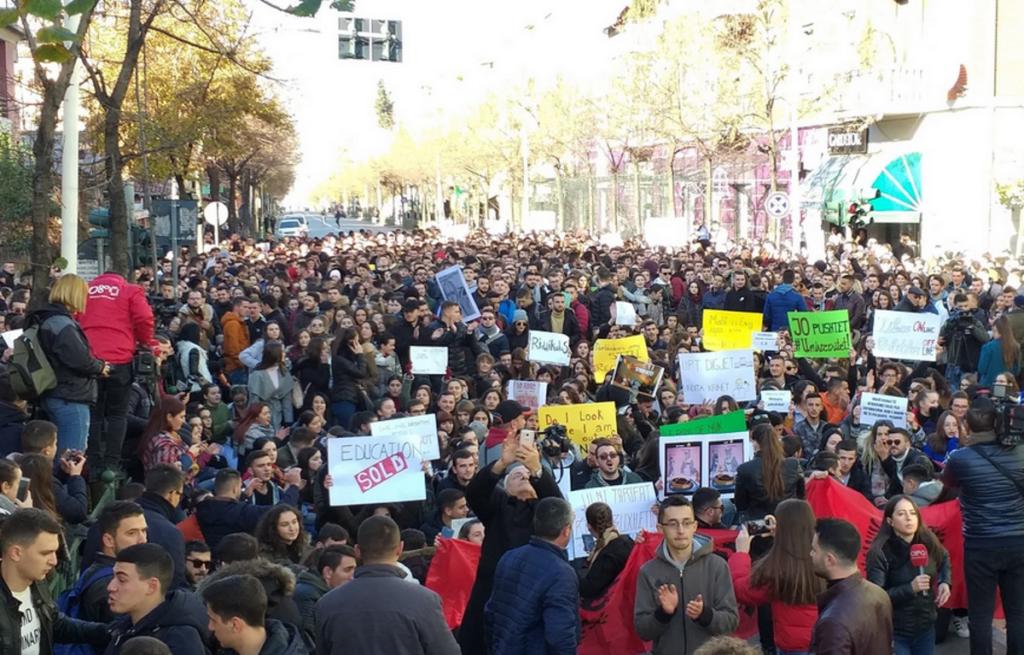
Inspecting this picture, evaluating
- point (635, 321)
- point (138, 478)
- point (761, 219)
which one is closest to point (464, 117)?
point (761, 219)

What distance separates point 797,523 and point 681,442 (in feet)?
10.4

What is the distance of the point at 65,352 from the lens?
980 cm

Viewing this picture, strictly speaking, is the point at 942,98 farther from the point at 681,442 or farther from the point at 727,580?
the point at 727,580

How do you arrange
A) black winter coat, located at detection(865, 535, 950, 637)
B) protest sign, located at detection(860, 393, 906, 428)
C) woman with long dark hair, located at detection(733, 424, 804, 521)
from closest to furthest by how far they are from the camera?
black winter coat, located at detection(865, 535, 950, 637) → woman with long dark hair, located at detection(733, 424, 804, 521) → protest sign, located at detection(860, 393, 906, 428)

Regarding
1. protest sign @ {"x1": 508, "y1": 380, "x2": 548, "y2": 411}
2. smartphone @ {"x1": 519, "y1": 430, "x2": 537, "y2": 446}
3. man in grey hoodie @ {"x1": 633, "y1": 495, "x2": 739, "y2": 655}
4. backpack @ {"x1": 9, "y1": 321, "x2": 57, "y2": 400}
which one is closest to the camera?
man in grey hoodie @ {"x1": 633, "y1": 495, "x2": 739, "y2": 655}

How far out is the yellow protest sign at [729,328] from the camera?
1700 centimetres

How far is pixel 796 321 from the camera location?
53.6 ft

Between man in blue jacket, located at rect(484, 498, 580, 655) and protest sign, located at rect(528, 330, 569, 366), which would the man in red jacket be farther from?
→ protest sign, located at rect(528, 330, 569, 366)

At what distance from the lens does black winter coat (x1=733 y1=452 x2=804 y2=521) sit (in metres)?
9.06

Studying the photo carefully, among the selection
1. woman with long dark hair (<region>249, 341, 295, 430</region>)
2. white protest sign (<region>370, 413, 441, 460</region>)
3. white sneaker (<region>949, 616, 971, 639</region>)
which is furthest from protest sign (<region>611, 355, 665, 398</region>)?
white sneaker (<region>949, 616, 971, 639</region>)

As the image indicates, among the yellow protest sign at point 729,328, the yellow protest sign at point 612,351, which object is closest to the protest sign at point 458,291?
the yellow protest sign at point 729,328

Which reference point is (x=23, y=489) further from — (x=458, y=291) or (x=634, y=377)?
(x=458, y=291)

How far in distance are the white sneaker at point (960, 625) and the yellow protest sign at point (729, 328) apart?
7.28 meters

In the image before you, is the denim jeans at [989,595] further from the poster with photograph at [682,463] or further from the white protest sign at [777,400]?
the white protest sign at [777,400]
